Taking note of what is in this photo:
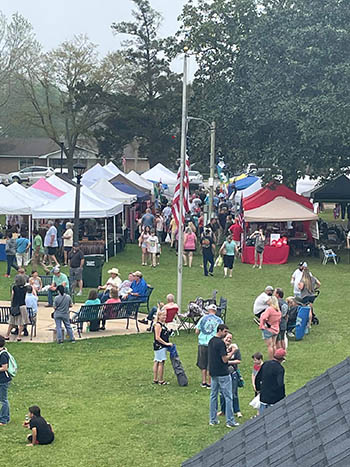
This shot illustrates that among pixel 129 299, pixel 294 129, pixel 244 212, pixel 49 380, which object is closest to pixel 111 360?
pixel 49 380

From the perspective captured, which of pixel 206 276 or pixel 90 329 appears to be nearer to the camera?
pixel 90 329

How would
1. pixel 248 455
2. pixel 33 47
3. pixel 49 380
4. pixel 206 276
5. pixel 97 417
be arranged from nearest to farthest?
pixel 248 455, pixel 97 417, pixel 49 380, pixel 206 276, pixel 33 47

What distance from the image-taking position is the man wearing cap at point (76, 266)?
2264 centimetres

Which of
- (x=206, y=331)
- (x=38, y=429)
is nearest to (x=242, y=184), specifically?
(x=206, y=331)

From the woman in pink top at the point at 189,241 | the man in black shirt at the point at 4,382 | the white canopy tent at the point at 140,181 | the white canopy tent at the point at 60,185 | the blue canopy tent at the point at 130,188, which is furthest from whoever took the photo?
Answer: the white canopy tent at the point at 140,181

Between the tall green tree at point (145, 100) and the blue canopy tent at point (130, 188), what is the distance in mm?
17554

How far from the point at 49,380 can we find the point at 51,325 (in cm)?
449

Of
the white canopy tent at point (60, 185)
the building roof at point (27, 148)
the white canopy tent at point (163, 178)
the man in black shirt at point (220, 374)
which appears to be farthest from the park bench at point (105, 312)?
the building roof at point (27, 148)

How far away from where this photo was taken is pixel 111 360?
16.4 metres

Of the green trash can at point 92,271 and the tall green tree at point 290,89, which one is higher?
the tall green tree at point 290,89

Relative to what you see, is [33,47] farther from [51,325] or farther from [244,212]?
[51,325]

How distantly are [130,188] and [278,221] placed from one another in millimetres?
9217

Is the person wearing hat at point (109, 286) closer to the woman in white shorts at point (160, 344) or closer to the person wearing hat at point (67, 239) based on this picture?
the woman in white shorts at point (160, 344)

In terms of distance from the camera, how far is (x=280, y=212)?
30078 mm
